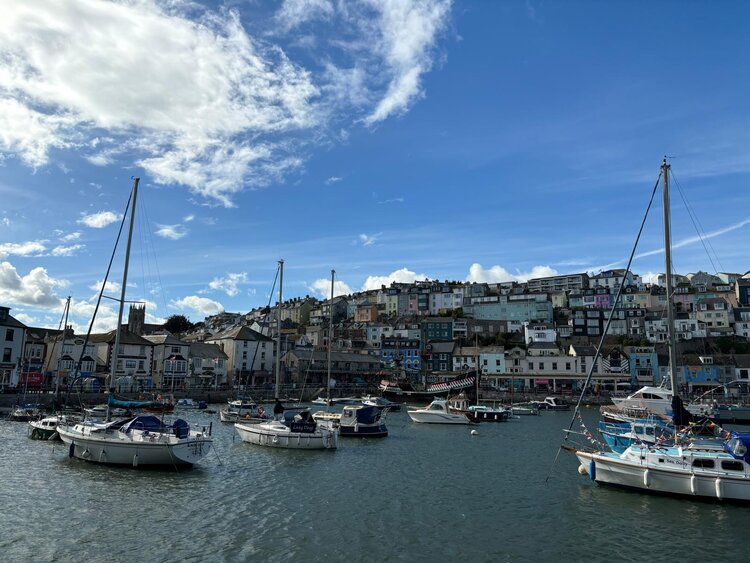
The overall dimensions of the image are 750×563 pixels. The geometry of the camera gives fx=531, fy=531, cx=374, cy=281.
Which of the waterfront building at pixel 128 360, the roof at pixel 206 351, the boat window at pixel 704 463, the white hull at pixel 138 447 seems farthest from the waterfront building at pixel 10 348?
the boat window at pixel 704 463

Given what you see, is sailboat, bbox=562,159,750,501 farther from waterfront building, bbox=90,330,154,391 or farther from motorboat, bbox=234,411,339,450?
waterfront building, bbox=90,330,154,391

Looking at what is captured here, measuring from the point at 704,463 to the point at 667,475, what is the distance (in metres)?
1.58

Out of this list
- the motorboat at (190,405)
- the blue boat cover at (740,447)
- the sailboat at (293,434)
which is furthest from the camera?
the motorboat at (190,405)

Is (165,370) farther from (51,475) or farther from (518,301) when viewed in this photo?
(518,301)

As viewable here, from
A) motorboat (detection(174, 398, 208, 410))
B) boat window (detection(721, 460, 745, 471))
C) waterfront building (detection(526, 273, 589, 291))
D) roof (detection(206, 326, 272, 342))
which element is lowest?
motorboat (detection(174, 398, 208, 410))

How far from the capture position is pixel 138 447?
26.1 meters

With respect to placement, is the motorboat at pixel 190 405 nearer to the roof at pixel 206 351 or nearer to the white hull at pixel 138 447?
the roof at pixel 206 351

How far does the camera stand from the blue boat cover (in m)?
21.8

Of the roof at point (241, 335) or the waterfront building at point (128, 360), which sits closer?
the waterfront building at point (128, 360)

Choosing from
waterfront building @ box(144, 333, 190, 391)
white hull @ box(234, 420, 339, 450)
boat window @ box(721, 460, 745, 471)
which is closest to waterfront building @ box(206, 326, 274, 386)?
waterfront building @ box(144, 333, 190, 391)

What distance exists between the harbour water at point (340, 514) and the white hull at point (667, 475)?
55 cm

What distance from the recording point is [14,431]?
39.9 metres

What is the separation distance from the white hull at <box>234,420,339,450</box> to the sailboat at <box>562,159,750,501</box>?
54.3 ft

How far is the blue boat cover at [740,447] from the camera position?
860 inches
